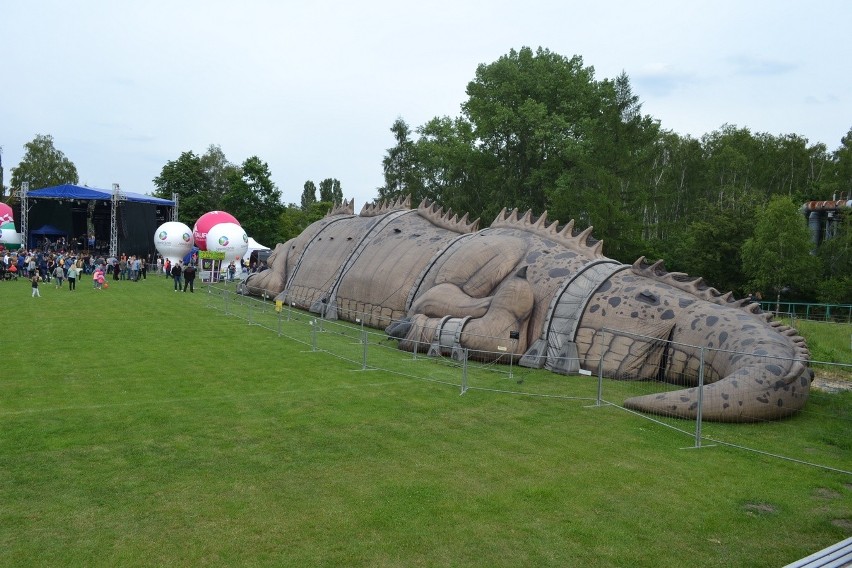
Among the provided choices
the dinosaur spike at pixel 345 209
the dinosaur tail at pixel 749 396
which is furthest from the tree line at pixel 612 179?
the dinosaur tail at pixel 749 396

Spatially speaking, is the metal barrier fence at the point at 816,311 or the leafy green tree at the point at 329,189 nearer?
the metal barrier fence at the point at 816,311

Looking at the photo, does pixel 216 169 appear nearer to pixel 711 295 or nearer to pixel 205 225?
pixel 205 225

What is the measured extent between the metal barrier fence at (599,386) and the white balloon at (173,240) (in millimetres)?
24303

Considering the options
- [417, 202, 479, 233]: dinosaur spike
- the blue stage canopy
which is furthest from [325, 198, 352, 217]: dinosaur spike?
the blue stage canopy

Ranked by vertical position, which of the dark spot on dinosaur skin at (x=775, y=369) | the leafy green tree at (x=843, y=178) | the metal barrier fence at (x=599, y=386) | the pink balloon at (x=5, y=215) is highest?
→ the leafy green tree at (x=843, y=178)

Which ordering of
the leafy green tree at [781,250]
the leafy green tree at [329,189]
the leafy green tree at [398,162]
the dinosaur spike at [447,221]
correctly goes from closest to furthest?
the dinosaur spike at [447,221]
the leafy green tree at [781,250]
the leafy green tree at [398,162]
the leafy green tree at [329,189]

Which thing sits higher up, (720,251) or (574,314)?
(720,251)

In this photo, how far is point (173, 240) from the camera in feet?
139

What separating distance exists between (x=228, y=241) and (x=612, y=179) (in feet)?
69.4

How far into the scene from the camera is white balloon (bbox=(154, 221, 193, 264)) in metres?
42.2

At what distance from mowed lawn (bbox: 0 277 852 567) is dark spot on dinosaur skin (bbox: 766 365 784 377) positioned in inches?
46.9

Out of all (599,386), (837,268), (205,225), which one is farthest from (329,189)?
(599,386)

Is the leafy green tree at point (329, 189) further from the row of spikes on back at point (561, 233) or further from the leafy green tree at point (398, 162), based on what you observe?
the row of spikes on back at point (561, 233)

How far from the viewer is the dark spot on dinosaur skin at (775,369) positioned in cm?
1038
